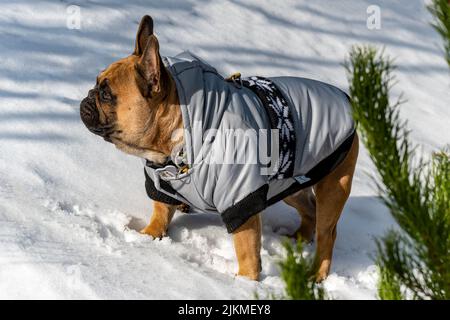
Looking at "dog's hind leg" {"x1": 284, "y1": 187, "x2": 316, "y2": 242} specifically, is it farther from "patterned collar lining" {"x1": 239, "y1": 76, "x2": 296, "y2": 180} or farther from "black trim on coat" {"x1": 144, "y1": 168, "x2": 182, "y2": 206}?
"black trim on coat" {"x1": 144, "y1": 168, "x2": 182, "y2": 206}

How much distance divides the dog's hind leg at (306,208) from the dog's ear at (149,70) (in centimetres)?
104

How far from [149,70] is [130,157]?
0.96 metres

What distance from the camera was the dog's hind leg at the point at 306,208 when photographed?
11.8 ft

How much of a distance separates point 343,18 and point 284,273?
162 inches

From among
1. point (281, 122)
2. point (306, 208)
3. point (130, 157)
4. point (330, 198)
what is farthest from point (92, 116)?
point (306, 208)

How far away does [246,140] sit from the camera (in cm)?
284

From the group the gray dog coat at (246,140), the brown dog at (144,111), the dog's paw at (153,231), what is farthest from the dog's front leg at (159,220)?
the brown dog at (144,111)

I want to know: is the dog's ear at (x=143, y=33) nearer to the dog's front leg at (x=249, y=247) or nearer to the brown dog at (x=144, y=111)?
the brown dog at (x=144, y=111)

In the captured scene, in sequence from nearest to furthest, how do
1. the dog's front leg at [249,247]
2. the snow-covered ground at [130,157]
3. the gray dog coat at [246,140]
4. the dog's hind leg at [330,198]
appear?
the snow-covered ground at [130,157] → the gray dog coat at [246,140] → the dog's front leg at [249,247] → the dog's hind leg at [330,198]

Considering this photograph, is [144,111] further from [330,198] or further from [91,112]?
[330,198]

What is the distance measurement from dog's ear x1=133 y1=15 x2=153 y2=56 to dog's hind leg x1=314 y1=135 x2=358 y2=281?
923 mm

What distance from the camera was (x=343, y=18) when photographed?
5.49 m

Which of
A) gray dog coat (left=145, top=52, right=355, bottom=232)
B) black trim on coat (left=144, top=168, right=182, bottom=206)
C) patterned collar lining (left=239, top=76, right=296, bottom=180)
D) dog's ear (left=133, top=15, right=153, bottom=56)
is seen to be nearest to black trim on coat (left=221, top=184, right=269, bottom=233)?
gray dog coat (left=145, top=52, right=355, bottom=232)
